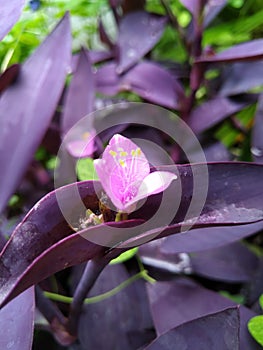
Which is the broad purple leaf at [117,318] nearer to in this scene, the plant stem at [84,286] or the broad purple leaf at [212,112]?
the plant stem at [84,286]

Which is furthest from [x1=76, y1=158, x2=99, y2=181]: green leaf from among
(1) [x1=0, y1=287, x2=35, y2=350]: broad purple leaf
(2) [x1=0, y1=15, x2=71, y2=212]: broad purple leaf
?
(1) [x1=0, y1=287, x2=35, y2=350]: broad purple leaf

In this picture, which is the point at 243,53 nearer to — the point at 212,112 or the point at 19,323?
the point at 212,112

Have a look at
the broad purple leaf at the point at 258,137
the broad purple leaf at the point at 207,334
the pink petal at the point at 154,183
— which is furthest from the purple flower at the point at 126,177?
the broad purple leaf at the point at 258,137

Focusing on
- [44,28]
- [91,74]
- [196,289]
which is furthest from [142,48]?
[196,289]

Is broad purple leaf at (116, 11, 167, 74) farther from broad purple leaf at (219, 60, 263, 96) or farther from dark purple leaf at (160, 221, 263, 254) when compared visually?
dark purple leaf at (160, 221, 263, 254)

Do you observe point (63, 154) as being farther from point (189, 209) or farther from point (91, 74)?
point (189, 209)
